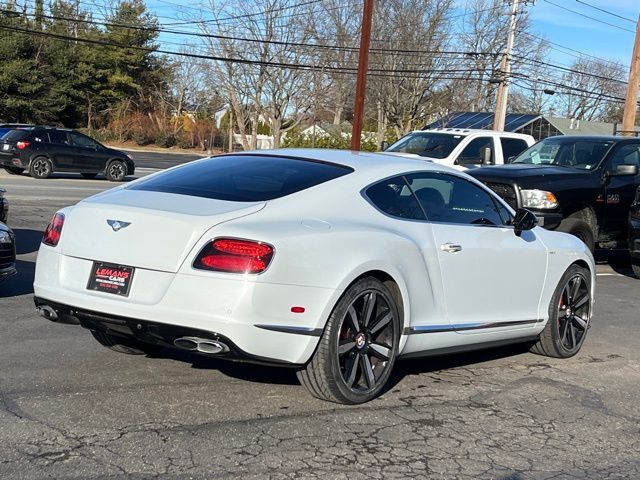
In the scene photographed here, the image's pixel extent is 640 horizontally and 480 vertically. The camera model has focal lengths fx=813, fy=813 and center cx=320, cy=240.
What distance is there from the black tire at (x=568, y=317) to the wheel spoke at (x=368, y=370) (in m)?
2.23

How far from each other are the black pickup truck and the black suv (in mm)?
15526

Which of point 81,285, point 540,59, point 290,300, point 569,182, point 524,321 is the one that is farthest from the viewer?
point 540,59

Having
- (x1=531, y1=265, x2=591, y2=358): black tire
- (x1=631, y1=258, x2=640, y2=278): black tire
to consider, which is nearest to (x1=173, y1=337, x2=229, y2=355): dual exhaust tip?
(x1=531, y1=265, x2=591, y2=358): black tire

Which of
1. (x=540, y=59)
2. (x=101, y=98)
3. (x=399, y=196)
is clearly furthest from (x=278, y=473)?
(x=101, y=98)

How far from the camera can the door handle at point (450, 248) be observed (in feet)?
18.6

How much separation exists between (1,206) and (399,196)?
259 inches

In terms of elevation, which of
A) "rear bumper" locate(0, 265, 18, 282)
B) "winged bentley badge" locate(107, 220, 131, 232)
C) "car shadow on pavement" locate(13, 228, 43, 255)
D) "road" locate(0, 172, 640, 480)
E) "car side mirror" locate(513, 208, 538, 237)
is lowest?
"car shadow on pavement" locate(13, 228, 43, 255)

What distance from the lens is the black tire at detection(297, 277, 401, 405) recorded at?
4.86 m

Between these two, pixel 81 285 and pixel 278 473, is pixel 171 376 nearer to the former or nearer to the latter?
pixel 81 285

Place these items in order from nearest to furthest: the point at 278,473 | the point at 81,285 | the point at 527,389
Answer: the point at 278,473 < the point at 81,285 < the point at 527,389

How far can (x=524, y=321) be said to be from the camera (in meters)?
6.48

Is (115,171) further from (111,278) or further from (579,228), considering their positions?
(111,278)

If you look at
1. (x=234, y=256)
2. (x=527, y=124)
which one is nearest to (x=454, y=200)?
(x=234, y=256)

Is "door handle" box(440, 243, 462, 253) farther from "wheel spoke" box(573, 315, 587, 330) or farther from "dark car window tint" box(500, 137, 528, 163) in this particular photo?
"dark car window tint" box(500, 137, 528, 163)
